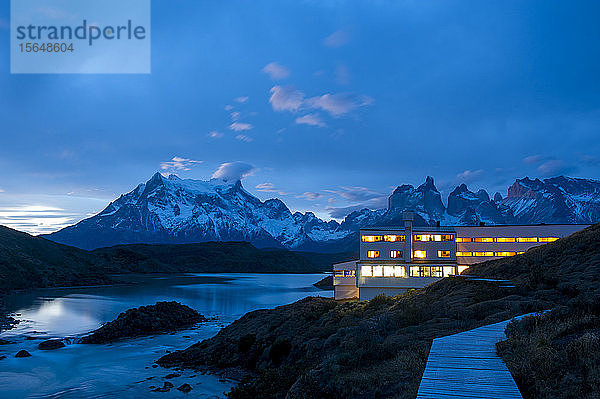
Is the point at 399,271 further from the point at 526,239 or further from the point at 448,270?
the point at 526,239

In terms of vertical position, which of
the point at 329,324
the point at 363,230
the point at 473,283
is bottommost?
the point at 329,324

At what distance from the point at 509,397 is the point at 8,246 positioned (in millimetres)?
175393

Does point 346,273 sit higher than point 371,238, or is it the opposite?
point 371,238

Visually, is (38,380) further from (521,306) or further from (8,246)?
(8,246)

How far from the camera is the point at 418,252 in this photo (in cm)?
6209

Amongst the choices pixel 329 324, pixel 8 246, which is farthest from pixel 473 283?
pixel 8 246

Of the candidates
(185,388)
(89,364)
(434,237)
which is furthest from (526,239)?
(89,364)

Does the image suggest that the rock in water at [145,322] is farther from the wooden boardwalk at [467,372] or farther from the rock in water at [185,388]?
the wooden boardwalk at [467,372]

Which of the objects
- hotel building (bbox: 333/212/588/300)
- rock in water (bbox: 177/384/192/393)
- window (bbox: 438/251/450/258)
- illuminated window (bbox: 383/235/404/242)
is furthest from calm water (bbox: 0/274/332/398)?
window (bbox: 438/251/450/258)

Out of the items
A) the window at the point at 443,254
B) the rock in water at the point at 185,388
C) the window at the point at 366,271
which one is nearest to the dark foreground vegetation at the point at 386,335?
the rock in water at the point at 185,388

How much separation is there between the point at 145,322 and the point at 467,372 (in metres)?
51.5

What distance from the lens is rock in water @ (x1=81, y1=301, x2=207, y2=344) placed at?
170 ft

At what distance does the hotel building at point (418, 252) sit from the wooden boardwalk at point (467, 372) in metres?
41.5

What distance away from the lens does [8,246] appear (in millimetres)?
153125
